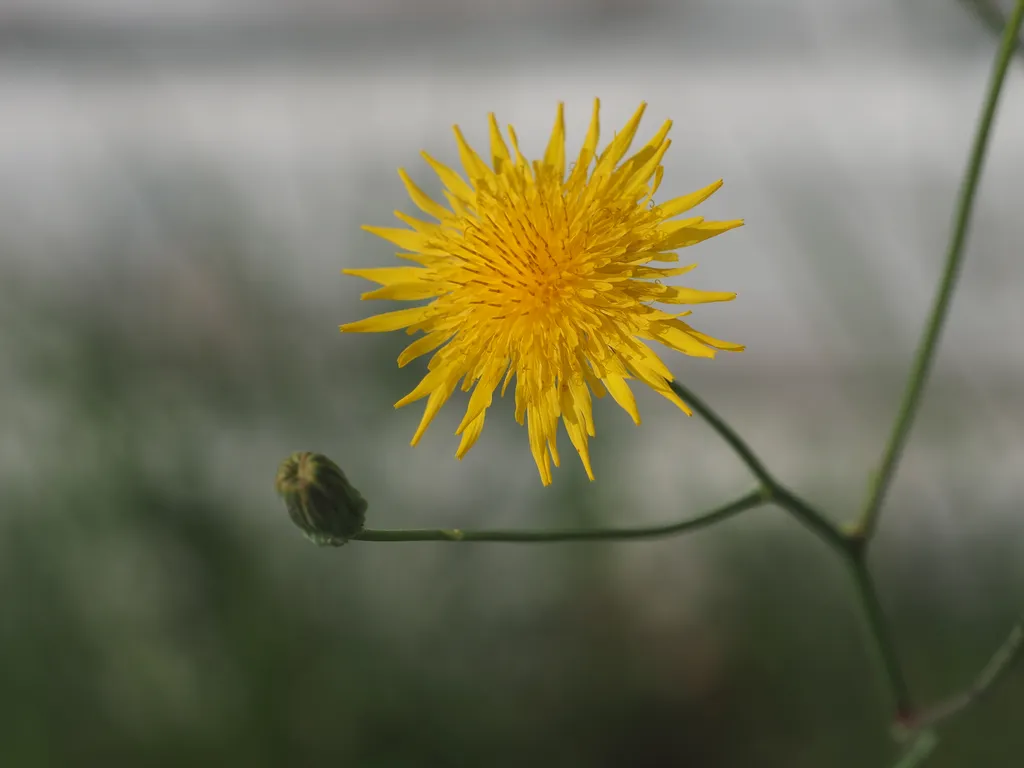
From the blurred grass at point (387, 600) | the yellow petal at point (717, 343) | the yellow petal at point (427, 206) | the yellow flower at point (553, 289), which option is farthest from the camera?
the blurred grass at point (387, 600)

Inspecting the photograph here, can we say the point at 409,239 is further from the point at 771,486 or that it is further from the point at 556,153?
the point at 771,486

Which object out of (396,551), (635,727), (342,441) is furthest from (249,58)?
(635,727)

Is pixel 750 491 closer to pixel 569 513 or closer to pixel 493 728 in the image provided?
pixel 569 513

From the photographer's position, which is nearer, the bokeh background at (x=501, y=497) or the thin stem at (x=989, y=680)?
the thin stem at (x=989, y=680)

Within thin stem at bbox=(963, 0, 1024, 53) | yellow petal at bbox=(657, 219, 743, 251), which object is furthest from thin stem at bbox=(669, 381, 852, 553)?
thin stem at bbox=(963, 0, 1024, 53)

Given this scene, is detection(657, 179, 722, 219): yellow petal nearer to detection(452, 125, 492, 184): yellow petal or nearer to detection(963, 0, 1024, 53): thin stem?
detection(452, 125, 492, 184): yellow petal

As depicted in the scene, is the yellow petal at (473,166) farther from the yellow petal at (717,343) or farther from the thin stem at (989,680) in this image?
the thin stem at (989,680)

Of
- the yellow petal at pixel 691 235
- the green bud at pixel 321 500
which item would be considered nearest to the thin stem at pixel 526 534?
the green bud at pixel 321 500
